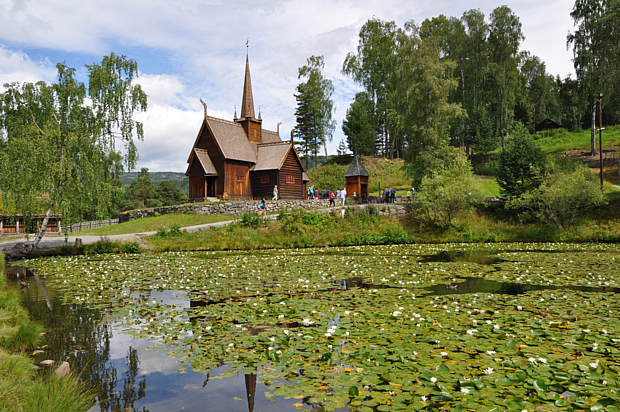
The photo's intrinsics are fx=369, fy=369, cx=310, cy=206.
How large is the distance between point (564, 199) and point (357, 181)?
1849 centimetres

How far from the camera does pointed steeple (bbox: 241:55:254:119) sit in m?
41.8

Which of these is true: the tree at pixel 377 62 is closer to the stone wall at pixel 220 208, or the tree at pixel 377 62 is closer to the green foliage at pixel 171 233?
the stone wall at pixel 220 208

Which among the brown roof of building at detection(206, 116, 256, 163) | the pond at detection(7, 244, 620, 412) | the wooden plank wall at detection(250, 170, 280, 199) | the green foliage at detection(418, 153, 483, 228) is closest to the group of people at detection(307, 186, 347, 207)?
the wooden plank wall at detection(250, 170, 280, 199)

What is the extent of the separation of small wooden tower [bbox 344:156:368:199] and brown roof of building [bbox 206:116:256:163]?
10542 millimetres

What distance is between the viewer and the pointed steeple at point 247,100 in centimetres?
4175

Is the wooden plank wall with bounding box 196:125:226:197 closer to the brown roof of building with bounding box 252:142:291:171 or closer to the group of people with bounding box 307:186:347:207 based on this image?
the brown roof of building with bounding box 252:142:291:171

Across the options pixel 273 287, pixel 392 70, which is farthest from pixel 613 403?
pixel 392 70

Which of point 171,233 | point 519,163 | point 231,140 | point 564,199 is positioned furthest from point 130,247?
point 519,163

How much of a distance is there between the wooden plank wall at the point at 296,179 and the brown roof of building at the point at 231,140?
360 centimetres

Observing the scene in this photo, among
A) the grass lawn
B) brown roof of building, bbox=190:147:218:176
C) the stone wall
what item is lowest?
the grass lawn

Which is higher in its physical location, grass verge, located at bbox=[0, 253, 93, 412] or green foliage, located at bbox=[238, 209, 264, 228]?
green foliage, located at bbox=[238, 209, 264, 228]

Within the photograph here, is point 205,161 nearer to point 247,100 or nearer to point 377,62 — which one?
point 247,100

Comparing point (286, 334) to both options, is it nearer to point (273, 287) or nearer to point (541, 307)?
point (273, 287)

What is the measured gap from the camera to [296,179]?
136 ft
